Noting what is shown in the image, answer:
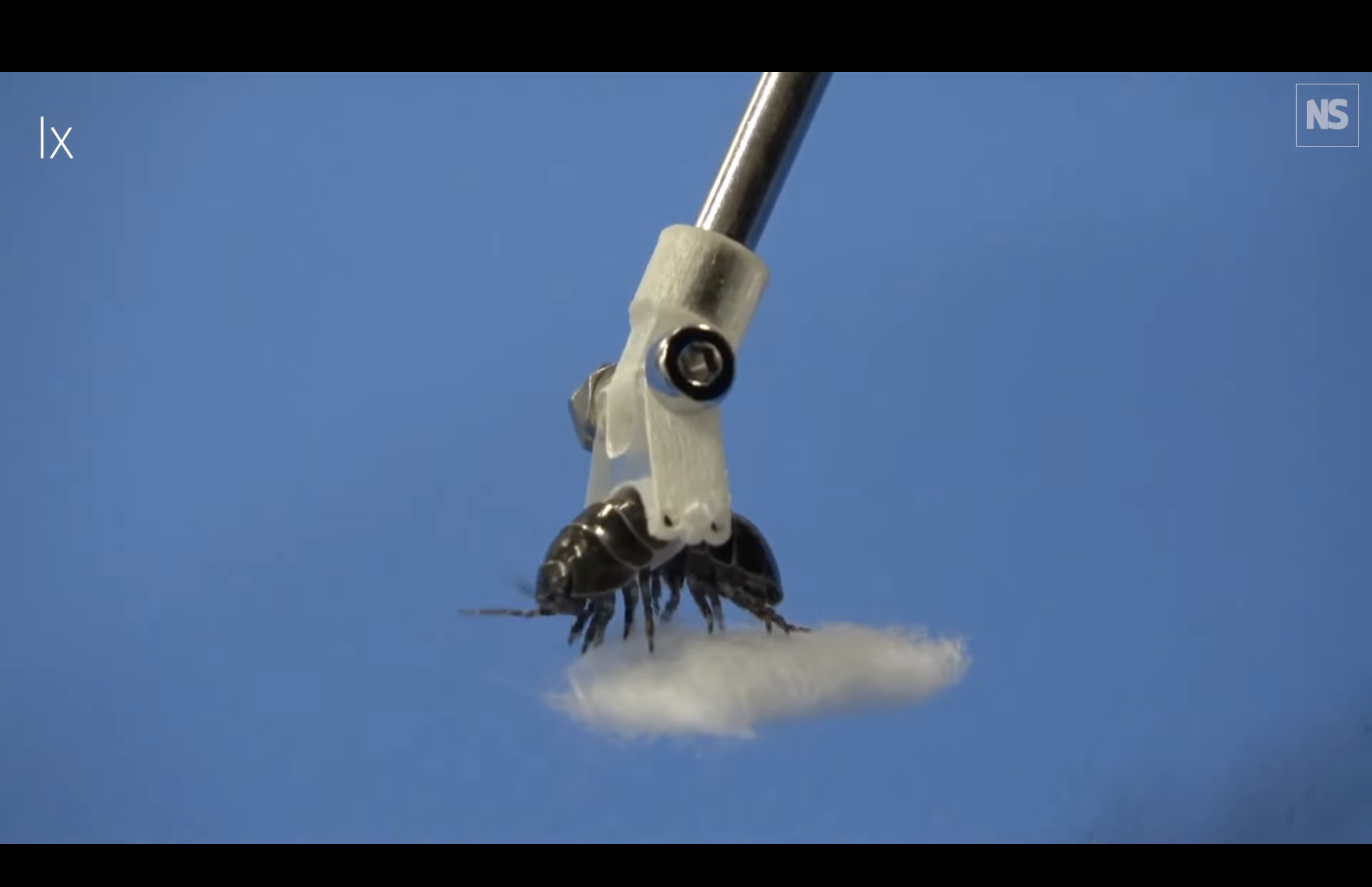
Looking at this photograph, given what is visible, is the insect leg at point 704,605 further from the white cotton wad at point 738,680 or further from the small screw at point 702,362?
the small screw at point 702,362

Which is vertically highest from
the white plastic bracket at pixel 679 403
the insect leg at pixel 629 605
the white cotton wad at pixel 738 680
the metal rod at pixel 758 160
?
the metal rod at pixel 758 160

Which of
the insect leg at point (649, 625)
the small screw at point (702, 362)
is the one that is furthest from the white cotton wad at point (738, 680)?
the small screw at point (702, 362)

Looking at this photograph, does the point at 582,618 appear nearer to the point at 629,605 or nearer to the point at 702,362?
the point at 629,605

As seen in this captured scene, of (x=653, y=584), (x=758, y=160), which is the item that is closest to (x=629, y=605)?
(x=653, y=584)

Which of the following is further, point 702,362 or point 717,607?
point 717,607

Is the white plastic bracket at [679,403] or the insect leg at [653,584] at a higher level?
the white plastic bracket at [679,403]

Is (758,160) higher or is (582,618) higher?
(758,160)
